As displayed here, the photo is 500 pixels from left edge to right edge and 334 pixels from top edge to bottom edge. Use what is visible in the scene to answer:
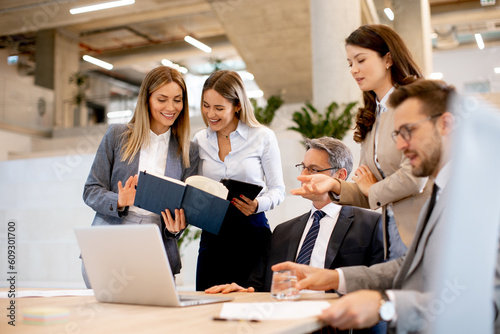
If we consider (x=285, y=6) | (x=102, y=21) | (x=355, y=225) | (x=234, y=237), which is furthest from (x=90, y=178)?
(x=102, y=21)

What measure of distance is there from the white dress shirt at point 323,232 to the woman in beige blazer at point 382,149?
275mm

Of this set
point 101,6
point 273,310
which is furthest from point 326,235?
point 101,6

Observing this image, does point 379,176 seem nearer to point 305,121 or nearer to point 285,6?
point 305,121

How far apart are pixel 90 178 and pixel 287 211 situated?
3433 millimetres

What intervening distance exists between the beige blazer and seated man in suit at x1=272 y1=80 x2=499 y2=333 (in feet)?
0.96

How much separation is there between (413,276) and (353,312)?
10.7 inches

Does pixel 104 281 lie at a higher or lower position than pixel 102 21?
lower

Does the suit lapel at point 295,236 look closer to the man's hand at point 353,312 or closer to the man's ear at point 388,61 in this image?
the man's ear at point 388,61

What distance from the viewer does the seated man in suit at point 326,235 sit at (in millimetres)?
2139

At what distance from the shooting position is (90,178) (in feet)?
7.86

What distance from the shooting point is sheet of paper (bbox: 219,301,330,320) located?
1.24m

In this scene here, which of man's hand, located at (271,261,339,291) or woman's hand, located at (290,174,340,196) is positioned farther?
woman's hand, located at (290,174,340,196)

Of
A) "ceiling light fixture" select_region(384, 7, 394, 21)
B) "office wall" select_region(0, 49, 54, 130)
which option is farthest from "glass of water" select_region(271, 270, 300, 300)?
"office wall" select_region(0, 49, 54, 130)

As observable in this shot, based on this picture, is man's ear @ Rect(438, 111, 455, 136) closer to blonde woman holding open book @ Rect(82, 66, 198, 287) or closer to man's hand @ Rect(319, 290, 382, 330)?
man's hand @ Rect(319, 290, 382, 330)
